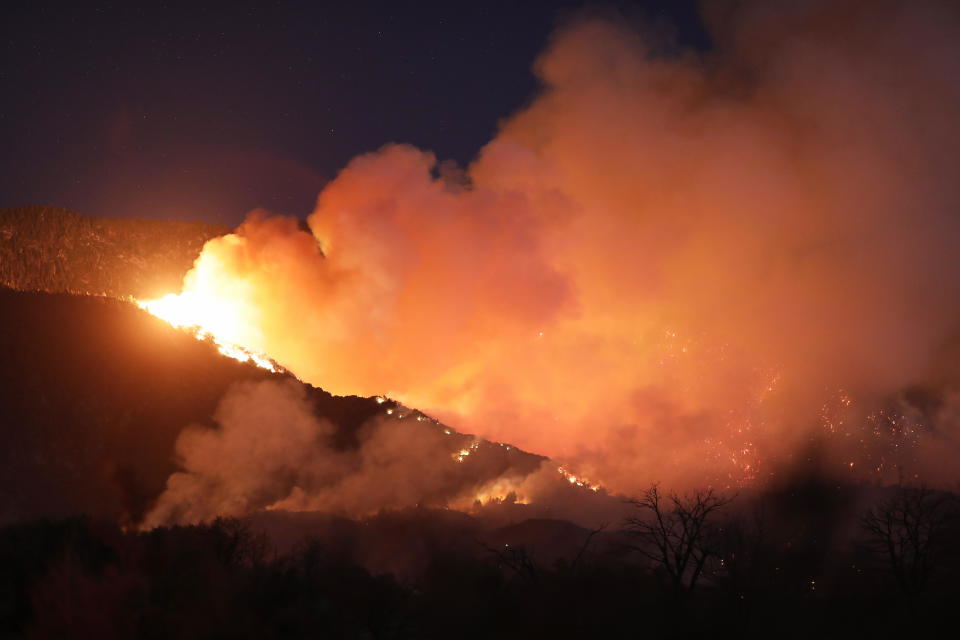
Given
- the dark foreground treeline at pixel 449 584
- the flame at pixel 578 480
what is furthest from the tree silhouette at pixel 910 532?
the flame at pixel 578 480

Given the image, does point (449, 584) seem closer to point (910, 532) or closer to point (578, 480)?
point (578, 480)

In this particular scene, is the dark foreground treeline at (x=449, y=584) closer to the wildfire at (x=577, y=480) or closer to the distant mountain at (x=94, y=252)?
the wildfire at (x=577, y=480)

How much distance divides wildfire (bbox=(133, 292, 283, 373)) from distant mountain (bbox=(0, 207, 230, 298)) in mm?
2213

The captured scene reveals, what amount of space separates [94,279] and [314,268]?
48.0 feet

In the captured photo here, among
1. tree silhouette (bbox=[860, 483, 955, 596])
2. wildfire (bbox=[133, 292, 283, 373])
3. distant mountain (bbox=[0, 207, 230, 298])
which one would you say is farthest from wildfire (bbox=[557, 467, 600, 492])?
distant mountain (bbox=[0, 207, 230, 298])

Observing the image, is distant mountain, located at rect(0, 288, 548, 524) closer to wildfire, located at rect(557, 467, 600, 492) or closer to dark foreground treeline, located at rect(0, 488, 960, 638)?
wildfire, located at rect(557, 467, 600, 492)

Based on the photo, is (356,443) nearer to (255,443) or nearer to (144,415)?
(255,443)

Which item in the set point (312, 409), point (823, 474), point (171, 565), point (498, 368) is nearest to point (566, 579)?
point (498, 368)

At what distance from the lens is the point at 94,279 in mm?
45312

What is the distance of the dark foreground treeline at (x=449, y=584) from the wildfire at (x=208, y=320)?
29.8ft

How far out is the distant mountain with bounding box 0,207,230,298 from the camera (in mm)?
43656

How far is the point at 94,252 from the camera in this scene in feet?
155

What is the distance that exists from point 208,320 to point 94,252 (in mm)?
10550

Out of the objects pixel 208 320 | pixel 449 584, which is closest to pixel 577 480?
pixel 449 584
